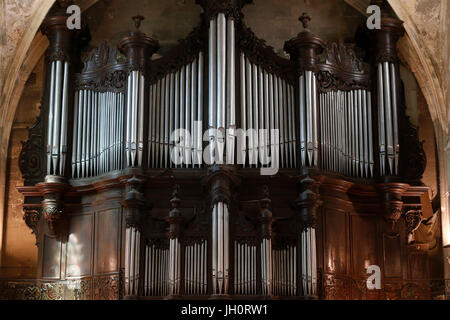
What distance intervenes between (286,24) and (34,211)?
25.5ft

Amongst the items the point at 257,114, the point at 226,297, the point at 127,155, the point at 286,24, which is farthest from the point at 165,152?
the point at 286,24

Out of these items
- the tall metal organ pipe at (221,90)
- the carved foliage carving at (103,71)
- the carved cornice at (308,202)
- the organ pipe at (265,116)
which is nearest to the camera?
the carved cornice at (308,202)

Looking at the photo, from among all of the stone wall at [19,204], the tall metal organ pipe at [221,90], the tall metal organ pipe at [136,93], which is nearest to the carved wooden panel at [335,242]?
the tall metal organ pipe at [221,90]

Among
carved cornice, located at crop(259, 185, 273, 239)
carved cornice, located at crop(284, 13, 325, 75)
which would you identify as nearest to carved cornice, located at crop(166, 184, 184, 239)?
carved cornice, located at crop(259, 185, 273, 239)

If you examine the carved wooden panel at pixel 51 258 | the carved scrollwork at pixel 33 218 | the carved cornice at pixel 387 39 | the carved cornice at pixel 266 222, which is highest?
the carved cornice at pixel 387 39

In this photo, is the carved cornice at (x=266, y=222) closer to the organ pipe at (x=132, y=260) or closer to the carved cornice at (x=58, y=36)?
the organ pipe at (x=132, y=260)

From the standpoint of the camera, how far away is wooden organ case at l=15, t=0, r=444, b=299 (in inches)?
784

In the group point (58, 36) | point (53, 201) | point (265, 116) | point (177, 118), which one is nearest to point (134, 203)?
point (53, 201)

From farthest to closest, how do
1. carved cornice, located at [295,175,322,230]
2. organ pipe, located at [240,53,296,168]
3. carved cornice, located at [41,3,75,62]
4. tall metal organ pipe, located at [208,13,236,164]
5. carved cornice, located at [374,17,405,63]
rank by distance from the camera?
carved cornice, located at [374,17,405,63], carved cornice, located at [41,3,75,62], organ pipe, located at [240,53,296,168], tall metal organ pipe, located at [208,13,236,164], carved cornice, located at [295,175,322,230]

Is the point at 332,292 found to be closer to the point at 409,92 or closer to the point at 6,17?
the point at 409,92

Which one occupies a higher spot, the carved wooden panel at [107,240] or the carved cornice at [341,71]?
the carved cornice at [341,71]

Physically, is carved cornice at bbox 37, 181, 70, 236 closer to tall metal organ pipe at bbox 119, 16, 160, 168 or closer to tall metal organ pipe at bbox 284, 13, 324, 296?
tall metal organ pipe at bbox 119, 16, 160, 168

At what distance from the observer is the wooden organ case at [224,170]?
65.4ft
